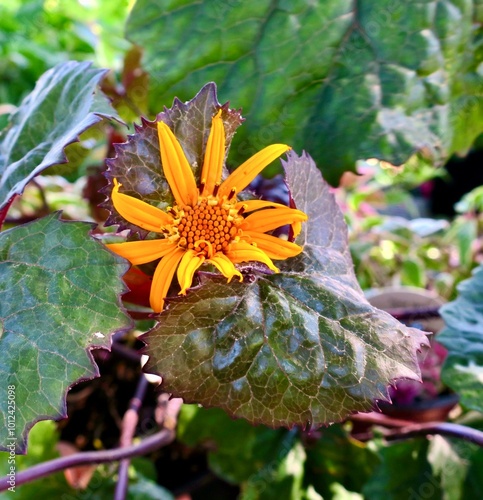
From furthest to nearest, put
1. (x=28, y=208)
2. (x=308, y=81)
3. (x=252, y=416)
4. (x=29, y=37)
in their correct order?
1. (x=29, y=37)
2. (x=28, y=208)
3. (x=308, y=81)
4. (x=252, y=416)

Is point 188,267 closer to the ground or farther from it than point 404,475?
farther from it

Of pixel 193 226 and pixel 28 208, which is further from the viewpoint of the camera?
pixel 28 208

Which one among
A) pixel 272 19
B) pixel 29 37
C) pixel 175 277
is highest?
pixel 272 19

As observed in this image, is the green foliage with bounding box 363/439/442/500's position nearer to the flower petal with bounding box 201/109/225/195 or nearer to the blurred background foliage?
the blurred background foliage

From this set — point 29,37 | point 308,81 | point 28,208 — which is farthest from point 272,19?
point 29,37

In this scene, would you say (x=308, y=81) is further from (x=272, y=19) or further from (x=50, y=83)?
(x=50, y=83)

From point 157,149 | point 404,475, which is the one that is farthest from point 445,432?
point 157,149

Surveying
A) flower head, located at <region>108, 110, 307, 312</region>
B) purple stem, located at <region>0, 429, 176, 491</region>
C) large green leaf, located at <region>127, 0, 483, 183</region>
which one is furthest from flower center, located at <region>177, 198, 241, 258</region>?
purple stem, located at <region>0, 429, 176, 491</region>

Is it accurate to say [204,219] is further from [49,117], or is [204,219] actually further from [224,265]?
[49,117]
